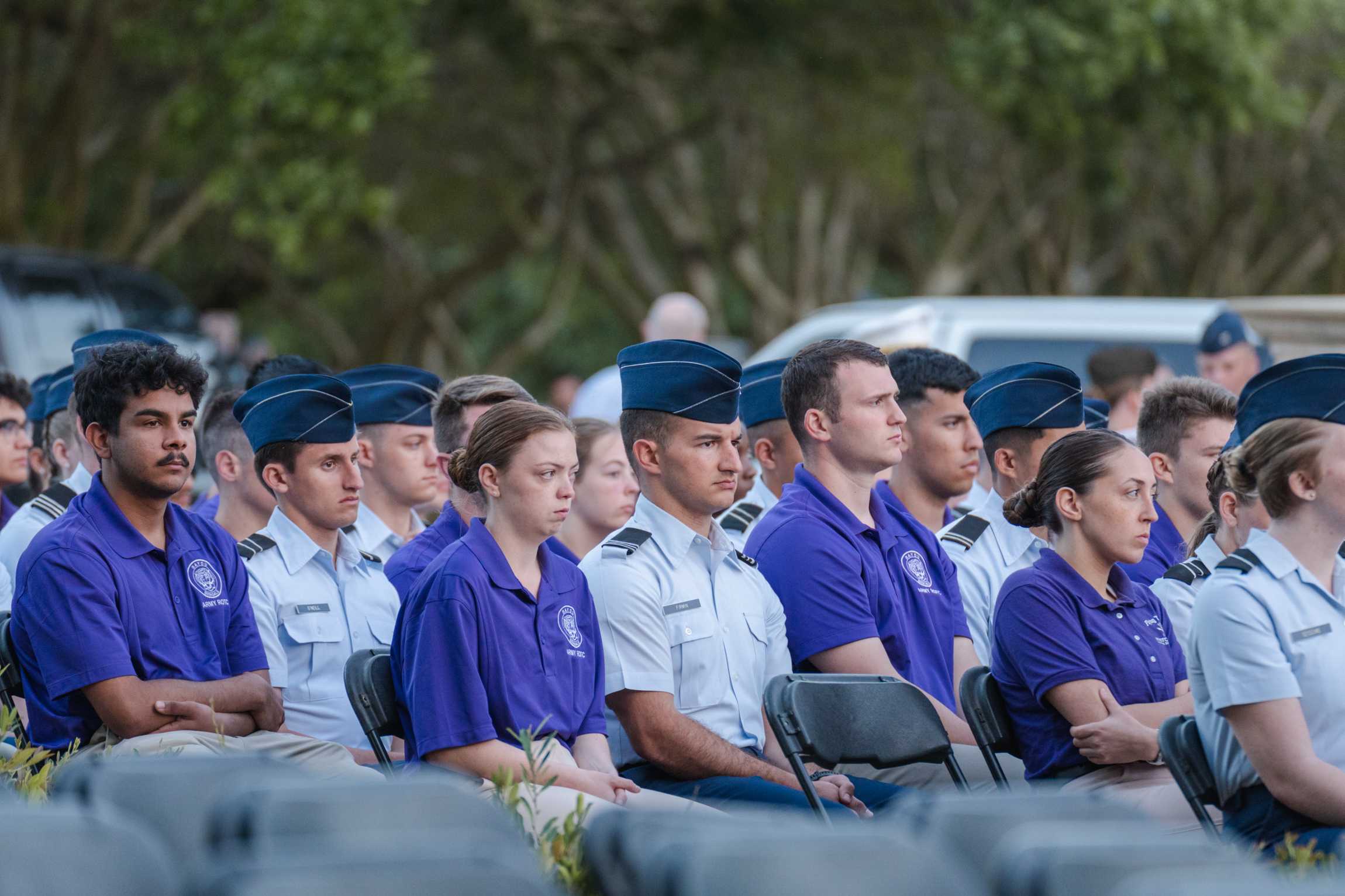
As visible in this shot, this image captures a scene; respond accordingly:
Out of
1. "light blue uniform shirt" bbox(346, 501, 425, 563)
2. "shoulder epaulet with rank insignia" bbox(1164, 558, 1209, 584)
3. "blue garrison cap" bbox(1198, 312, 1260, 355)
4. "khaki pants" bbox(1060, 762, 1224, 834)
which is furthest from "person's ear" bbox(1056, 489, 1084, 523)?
"blue garrison cap" bbox(1198, 312, 1260, 355)

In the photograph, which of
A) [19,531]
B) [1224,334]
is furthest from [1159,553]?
[19,531]

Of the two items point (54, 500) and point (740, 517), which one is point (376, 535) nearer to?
point (54, 500)

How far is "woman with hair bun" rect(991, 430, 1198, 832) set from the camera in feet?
15.3

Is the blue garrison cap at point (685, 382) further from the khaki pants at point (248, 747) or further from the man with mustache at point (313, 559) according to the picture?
the khaki pants at point (248, 747)

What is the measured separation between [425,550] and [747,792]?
1493mm

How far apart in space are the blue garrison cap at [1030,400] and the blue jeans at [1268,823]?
2212mm

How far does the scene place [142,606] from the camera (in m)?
4.88

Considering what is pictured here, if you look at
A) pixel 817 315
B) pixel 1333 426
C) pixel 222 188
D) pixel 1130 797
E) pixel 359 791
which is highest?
pixel 222 188

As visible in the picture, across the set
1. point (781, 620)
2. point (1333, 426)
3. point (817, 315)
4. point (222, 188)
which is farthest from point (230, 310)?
point (1333, 426)

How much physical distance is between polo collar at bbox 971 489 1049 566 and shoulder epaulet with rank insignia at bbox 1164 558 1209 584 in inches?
26.5

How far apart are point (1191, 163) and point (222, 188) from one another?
44.7 ft

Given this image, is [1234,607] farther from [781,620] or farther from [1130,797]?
[781,620]

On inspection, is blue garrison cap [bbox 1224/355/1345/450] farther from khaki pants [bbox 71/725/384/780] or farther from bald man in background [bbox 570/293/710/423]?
bald man in background [bbox 570/293/710/423]

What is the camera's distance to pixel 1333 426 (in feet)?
13.4
